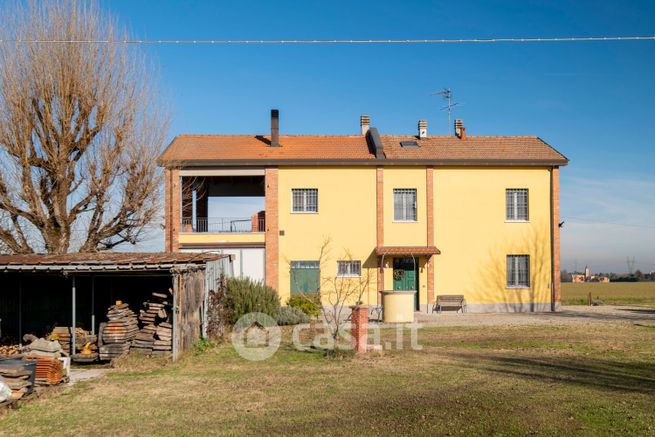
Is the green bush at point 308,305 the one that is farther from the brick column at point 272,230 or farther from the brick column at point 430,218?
the brick column at point 430,218

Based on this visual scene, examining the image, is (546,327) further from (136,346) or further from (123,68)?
(123,68)

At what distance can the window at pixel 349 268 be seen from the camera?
27.2 m

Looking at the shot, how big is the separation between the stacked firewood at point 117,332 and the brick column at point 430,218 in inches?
575

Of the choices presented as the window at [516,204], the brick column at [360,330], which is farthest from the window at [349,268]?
the brick column at [360,330]

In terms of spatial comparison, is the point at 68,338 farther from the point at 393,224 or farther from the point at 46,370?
the point at 393,224

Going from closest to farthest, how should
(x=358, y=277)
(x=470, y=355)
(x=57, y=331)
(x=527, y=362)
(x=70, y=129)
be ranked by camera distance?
1. (x=527, y=362)
2. (x=470, y=355)
3. (x=57, y=331)
4. (x=70, y=129)
5. (x=358, y=277)

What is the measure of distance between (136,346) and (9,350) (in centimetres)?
333

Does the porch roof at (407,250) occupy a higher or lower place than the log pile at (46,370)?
higher

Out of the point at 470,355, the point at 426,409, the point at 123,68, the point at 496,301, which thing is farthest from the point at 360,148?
the point at 426,409

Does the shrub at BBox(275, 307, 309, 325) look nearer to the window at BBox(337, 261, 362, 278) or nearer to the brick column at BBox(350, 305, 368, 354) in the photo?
the window at BBox(337, 261, 362, 278)

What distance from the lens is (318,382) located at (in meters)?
11.8

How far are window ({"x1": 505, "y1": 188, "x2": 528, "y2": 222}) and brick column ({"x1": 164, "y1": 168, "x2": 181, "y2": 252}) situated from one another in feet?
46.1

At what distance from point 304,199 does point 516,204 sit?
30.2 feet

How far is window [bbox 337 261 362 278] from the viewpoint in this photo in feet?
89.2
